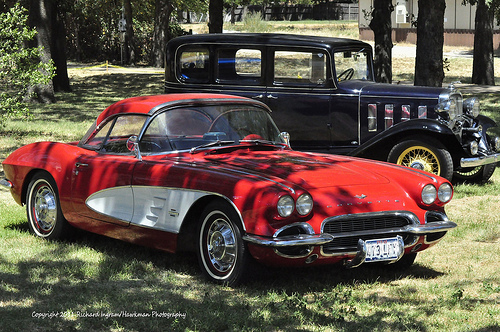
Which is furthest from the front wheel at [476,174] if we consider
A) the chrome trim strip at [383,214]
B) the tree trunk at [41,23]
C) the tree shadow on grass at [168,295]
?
the tree trunk at [41,23]

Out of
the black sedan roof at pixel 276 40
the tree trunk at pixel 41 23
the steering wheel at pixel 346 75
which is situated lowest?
the steering wheel at pixel 346 75

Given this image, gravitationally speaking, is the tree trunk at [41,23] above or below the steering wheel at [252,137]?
above

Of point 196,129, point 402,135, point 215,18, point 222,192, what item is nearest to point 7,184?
point 196,129

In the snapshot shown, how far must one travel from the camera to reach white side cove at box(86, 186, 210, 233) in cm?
598

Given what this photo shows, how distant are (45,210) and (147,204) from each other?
161cm

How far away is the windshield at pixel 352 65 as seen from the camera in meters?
11.0

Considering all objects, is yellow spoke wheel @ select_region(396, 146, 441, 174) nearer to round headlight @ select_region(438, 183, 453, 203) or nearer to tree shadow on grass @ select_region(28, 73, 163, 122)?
round headlight @ select_region(438, 183, 453, 203)

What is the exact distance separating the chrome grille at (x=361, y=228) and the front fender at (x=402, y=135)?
167 inches

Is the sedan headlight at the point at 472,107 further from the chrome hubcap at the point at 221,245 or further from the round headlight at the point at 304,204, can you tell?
the chrome hubcap at the point at 221,245

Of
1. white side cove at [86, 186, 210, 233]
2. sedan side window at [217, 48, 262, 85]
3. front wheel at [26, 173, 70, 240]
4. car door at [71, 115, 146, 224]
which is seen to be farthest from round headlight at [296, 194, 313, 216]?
sedan side window at [217, 48, 262, 85]

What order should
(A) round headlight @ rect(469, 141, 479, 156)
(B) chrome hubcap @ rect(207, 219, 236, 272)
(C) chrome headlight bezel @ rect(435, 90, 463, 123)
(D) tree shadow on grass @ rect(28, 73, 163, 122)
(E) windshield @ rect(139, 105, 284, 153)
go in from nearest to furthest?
(B) chrome hubcap @ rect(207, 219, 236, 272) < (E) windshield @ rect(139, 105, 284, 153) < (A) round headlight @ rect(469, 141, 479, 156) < (C) chrome headlight bezel @ rect(435, 90, 463, 123) < (D) tree shadow on grass @ rect(28, 73, 163, 122)

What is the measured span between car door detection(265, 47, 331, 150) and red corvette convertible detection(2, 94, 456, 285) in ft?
11.8

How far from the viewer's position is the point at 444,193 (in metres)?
6.27

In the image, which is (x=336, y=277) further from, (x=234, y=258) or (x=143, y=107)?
(x=143, y=107)
